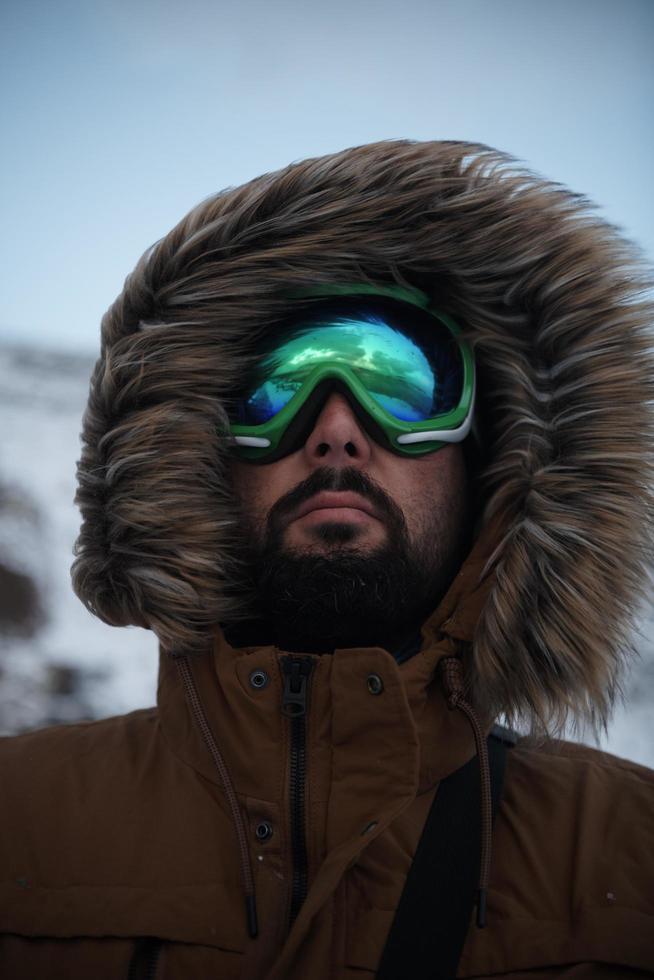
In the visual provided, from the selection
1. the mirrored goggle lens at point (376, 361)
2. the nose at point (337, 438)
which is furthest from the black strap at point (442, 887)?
the mirrored goggle lens at point (376, 361)

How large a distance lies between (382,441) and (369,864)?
36.5 inches

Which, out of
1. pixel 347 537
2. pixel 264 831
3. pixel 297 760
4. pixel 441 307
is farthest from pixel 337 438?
pixel 264 831

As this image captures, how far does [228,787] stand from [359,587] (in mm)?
507

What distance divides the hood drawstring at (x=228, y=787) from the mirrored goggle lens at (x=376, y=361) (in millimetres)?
658

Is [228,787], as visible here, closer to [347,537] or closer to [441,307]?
[347,537]

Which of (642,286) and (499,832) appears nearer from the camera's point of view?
(499,832)

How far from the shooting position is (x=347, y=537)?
167cm

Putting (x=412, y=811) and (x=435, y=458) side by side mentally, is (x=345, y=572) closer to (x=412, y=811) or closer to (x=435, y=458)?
(x=435, y=458)

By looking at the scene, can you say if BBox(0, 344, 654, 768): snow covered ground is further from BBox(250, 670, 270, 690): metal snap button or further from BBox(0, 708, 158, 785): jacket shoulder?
BBox(250, 670, 270, 690): metal snap button

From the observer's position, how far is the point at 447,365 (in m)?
1.84

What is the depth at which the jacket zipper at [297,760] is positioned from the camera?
1.34 meters

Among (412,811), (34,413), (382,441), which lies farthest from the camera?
(34,413)

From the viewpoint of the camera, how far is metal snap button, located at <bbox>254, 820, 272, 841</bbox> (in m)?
1.37

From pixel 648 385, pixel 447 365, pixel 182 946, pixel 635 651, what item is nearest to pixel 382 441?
pixel 447 365
